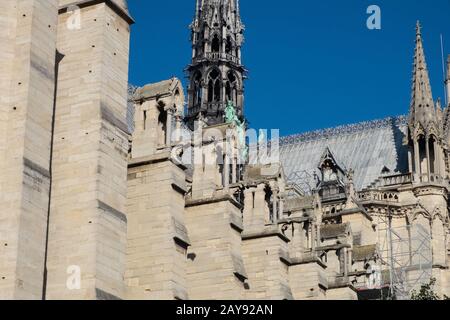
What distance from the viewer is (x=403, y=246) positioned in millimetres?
63844

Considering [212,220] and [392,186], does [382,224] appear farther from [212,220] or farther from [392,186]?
[212,220]

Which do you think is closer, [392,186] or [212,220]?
[212,220]

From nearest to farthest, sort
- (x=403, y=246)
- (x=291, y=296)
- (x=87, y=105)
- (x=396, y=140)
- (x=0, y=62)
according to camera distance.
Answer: (x=0, y=62)
(x=87, y=105)
(x=291, y=296)
(x=403, y=246)
(x=396, y=140)

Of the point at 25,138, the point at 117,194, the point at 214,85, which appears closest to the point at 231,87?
the point at 214,85

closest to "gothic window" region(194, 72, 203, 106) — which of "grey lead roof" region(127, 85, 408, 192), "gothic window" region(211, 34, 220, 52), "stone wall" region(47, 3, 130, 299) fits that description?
"gothic window" region(211, 34, 220, 52)

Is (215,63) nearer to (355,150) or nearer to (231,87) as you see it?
(231,87)

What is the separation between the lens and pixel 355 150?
75.0 m

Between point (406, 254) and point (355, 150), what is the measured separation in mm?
14079

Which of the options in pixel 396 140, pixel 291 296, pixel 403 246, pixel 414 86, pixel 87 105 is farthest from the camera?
pixel 396 140

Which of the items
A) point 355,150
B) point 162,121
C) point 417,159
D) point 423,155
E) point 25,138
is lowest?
point 25,138

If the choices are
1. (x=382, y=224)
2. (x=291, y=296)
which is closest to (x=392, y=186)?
(x=382, y=224)

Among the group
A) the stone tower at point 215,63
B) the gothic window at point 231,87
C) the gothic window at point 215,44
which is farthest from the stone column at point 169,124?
the gothic window at point 215,44

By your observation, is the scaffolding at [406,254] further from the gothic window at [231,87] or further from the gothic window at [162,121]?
the gothic window at [162,121]

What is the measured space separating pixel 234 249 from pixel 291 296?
539 centimetres
